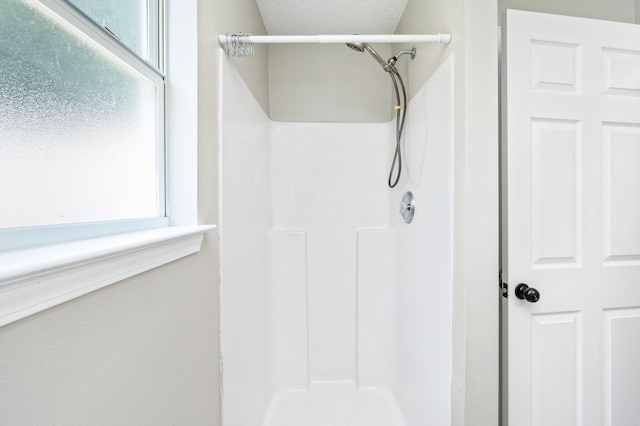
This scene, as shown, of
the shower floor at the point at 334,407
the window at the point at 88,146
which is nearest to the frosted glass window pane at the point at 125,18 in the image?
the window at the point at 88,146

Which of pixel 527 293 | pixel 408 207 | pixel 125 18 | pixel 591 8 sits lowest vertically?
pixel 527 293

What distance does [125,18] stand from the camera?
26.3 inches

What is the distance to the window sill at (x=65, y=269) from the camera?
30 cm

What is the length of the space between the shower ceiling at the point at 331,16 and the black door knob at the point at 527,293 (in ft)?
5.30

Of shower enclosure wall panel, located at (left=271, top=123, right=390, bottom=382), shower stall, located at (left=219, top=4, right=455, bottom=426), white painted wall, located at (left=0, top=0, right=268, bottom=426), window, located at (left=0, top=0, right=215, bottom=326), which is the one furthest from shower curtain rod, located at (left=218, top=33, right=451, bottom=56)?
shower enclosure wall panel, located at (left=271, top=123, right=390, bottom=382)

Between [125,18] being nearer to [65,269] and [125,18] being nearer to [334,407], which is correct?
[65,269]

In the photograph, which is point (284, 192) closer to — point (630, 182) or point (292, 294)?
point (292, 294)

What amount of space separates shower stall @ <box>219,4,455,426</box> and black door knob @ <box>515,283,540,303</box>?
0.36 meters

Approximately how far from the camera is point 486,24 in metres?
0.92

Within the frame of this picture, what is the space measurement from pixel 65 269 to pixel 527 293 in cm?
136

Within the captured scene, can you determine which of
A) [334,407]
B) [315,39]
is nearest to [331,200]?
[315,39]

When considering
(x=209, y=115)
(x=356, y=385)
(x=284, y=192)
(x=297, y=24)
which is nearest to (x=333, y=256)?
(x=284, y=192)

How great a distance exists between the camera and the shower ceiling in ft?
4.96

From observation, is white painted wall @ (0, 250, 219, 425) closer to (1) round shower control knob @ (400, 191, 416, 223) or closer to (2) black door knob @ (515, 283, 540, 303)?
(1) round shower control knob @ (400, 191, 416, 223)
